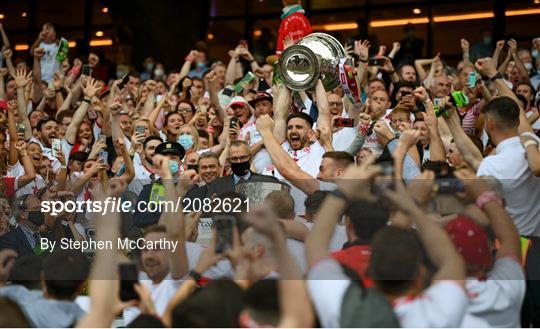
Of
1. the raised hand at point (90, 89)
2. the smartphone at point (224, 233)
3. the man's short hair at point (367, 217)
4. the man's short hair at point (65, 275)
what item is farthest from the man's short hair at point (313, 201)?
the raised hand at point (90, 89)

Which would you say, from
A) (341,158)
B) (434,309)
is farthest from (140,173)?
(434,309)

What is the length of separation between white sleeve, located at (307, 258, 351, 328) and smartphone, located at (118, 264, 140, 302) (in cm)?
98

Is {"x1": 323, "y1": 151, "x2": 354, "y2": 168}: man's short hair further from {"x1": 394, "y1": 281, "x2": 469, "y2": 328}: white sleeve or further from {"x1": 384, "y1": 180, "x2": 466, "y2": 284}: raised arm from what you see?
{"x1": 394, "y1": 281, "x2": 469, "y2": 328}: white sleeve

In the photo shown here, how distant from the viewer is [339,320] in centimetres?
423

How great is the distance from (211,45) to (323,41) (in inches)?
311

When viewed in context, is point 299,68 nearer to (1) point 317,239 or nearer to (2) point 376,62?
(2) point 376,62

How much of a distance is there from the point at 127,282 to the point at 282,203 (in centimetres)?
118

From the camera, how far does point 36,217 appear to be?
6172 millimetres

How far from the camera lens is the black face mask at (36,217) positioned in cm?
608

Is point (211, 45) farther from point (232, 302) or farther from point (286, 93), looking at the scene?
point (232, 302)

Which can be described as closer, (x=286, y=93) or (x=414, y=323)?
(x=414, y=323)

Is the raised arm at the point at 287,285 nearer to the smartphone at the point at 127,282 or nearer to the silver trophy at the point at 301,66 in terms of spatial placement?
the smartphone at the point at 127,282

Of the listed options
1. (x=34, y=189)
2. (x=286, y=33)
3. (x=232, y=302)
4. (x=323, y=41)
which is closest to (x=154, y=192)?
(x=34, y=189)

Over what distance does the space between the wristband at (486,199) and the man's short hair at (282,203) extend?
1.16 metres
